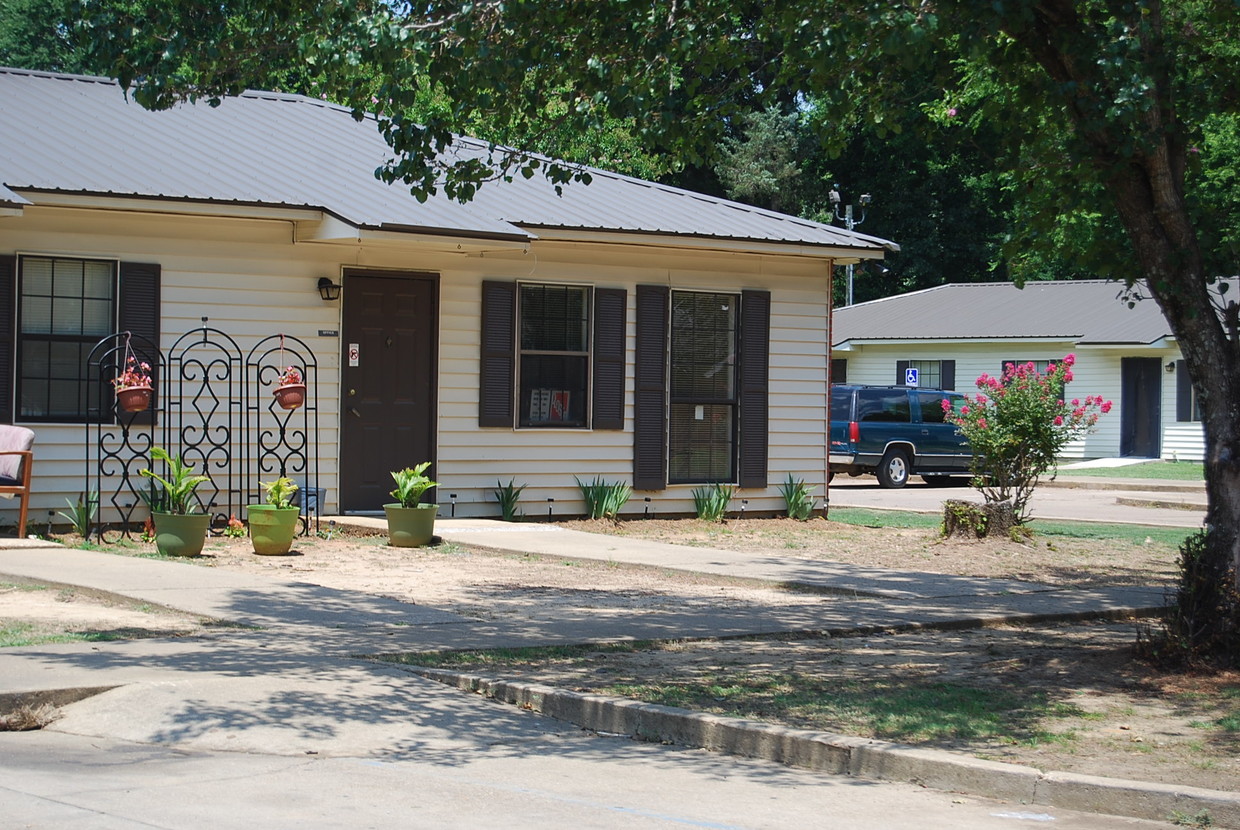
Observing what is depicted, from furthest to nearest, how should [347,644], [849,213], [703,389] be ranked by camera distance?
[849,213], [703,389], [347,644]

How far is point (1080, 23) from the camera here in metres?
8.48

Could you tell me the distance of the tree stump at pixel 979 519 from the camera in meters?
14.9

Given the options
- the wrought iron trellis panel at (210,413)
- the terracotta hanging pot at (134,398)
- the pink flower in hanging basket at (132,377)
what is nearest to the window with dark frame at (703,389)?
the wrought iron trellis panel at (210,413)

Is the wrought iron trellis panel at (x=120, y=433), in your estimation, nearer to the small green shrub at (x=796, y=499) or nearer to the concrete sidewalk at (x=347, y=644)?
the concrete sidewalk at (x=347, y=644)

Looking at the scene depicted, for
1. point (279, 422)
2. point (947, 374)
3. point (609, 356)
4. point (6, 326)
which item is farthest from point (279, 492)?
point (947, 374)

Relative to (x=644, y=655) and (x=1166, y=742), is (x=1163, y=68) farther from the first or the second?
(x=644, y=655)

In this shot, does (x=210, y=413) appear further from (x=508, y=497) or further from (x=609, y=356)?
(x=609, y=356)

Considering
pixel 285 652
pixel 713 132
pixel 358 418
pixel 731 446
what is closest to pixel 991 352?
pixel 731 446

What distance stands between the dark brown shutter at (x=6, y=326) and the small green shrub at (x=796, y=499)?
8.94m

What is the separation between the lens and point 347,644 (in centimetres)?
859

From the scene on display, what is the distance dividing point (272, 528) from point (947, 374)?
28084mm

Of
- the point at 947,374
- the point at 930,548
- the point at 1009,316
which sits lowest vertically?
the point at 930,548

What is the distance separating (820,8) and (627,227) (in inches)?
304

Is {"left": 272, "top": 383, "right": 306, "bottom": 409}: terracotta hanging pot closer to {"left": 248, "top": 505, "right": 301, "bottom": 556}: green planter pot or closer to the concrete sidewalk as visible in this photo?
{"left": 248, "top": 505, "right": 301, "bottom": 556}: green planter pot
